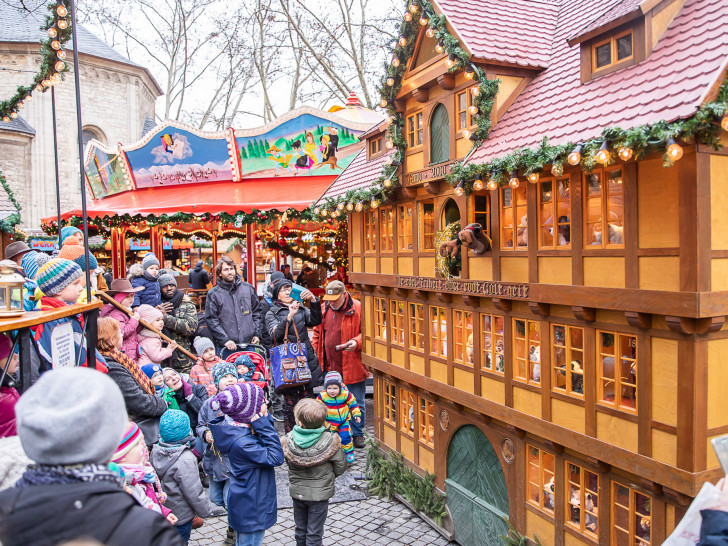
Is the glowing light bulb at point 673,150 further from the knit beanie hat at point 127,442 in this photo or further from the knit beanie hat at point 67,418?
the knit beanie hat at point 127,442

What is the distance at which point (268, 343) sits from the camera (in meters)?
10.3

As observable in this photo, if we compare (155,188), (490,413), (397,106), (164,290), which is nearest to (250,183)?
(155,188)

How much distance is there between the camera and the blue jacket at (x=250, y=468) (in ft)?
17.2

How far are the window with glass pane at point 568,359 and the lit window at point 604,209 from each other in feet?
2.84

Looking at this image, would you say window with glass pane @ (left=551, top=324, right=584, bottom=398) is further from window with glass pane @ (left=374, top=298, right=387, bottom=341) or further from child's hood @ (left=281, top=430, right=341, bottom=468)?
window with glass pane @ (left=374, top=298, right=387, bottom=341)

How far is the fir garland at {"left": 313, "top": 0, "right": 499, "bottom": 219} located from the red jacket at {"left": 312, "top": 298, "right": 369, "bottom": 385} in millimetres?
2058

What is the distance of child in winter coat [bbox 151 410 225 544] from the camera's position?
545 centimetres

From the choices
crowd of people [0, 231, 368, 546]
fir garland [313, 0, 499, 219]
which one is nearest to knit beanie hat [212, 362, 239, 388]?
crowd of people [0, 231, 368, 546]

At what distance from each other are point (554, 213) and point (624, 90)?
1171 millimetres

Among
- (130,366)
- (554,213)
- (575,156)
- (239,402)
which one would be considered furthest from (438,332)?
(130,366)

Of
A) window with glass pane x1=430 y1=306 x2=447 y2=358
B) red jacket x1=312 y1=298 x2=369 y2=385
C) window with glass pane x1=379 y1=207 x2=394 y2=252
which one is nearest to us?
window with glass pane x1=430 y1=306 x2=447 y2=358

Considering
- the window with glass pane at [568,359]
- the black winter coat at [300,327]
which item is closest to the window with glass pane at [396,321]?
the black winter coat at [300,327]

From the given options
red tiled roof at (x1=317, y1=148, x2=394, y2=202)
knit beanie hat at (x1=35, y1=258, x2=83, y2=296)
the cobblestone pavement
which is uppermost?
red tiled roof at (x1=317, y1=148, x2=394, y2=202)

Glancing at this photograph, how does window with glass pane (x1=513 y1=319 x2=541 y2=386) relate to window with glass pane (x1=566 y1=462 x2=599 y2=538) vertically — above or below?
above
